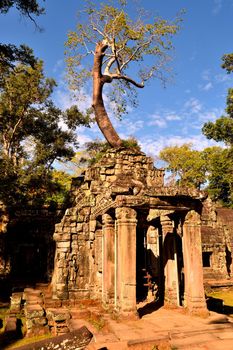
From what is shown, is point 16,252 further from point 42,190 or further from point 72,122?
point 72,122

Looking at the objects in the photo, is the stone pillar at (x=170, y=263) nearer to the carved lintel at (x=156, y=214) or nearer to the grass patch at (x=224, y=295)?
the carved lintel at (x=156, y=214)

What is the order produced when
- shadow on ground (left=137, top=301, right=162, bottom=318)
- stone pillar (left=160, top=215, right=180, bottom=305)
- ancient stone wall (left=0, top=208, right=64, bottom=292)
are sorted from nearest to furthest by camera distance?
1. shadow on ground (left=137, top=301, right=162, bottom=318)
2. stone pillar (left=160, top=215, right=180, bottom=305)
3. ancient stone wall (left=0, top=208, right=64, bottom=292)

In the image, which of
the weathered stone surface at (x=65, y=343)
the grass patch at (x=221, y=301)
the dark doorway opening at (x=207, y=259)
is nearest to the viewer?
the weathered stone surface at (x=65, y=343)

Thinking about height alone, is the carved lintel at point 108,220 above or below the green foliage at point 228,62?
below

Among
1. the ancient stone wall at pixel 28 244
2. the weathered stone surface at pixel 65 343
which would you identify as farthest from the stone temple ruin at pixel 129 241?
the ancient stone wall at pixel 28 244

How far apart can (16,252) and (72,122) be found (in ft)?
38.4

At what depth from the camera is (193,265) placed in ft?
25.7

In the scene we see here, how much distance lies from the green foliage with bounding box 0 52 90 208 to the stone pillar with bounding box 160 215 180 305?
9.84m

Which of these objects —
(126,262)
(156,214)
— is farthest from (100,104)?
(126,262)

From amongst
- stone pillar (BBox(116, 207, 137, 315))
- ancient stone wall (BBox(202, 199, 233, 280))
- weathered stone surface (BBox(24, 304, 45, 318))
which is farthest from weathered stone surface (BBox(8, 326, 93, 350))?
ancient stone wall (BBox(202, 199, 233, 280))

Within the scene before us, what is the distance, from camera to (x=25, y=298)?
10430mm

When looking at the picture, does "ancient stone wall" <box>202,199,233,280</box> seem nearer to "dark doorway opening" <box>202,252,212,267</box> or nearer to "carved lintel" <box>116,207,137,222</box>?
"dark doorway opening" <box>202,252,212,267</box>

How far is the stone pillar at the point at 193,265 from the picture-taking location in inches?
295

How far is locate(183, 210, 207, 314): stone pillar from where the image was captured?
750 cm
